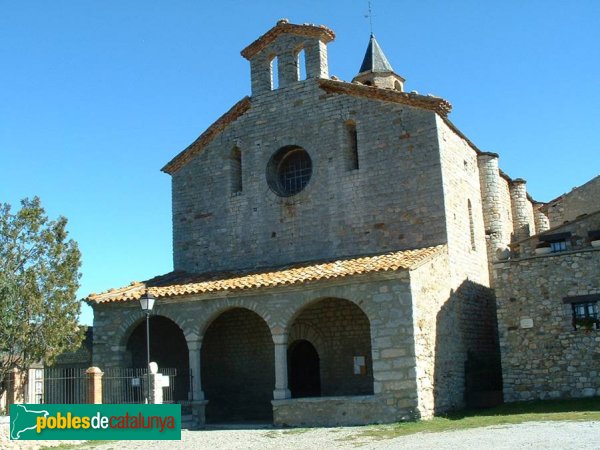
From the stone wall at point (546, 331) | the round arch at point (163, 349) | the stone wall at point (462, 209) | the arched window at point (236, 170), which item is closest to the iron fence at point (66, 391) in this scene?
the round arch at point (163, 349)

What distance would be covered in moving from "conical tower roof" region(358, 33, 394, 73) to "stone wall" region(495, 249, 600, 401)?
11.8 meters

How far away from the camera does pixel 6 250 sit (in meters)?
23.2

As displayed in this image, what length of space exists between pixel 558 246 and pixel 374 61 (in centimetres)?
1206

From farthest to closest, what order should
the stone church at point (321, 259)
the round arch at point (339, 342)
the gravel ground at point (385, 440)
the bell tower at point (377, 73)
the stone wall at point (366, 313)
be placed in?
the bell tower at point (377, 73) → the round arch at point (339, 342) → the stone church at point (321, 259) → the stone wall at point (366, 313) → the gravel ground at point (385, 440)

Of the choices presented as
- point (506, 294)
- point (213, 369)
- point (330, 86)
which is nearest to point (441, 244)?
point (506, 294)

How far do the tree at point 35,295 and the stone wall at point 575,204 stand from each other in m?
17.1

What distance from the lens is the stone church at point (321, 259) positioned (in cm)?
1667

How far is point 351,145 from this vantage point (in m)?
20.8

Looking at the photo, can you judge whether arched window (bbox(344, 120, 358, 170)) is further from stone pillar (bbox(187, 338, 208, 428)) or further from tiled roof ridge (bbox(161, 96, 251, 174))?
stone pillar (bbox(187, 338, 208, 428))

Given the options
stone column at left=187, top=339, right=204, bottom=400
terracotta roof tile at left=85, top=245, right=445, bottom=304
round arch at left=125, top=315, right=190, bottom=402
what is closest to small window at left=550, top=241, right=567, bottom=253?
terracotta roof tile at left=85, top=245, right=445, bottom=304

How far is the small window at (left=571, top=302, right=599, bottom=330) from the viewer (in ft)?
54.9

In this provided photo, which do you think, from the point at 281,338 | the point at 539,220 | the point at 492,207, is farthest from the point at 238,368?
the point at 539,220

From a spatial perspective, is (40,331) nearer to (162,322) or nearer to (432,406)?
(162,322)

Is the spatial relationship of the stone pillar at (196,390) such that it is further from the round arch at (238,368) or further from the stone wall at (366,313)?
the round arch at (238,368)
